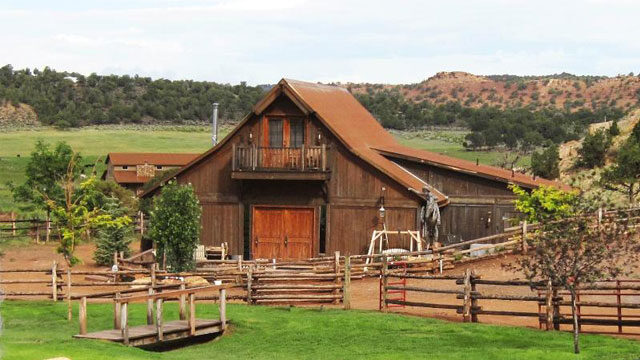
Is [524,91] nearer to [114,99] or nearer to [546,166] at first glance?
[114,99]

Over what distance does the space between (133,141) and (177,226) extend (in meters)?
89.9

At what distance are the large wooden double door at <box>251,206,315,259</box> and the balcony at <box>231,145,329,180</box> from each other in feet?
5.84

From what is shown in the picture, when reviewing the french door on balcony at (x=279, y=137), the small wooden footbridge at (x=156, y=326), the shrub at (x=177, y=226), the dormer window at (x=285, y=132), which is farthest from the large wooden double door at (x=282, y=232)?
the small wooden footbridge at (x=156, y=326)

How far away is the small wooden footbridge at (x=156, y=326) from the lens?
81.5 ft

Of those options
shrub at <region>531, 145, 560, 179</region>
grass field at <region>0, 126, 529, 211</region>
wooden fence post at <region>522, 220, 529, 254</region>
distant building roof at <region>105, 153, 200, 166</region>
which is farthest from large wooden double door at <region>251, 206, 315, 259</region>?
grass field at <region>0, 126, 529, 211</region>

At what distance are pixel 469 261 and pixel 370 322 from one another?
11920 millimetres

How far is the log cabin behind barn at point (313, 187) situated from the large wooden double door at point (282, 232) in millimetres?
A: 38

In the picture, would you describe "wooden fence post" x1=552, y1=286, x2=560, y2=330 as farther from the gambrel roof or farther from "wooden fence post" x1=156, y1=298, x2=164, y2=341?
the gambrel roof

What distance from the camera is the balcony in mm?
41156

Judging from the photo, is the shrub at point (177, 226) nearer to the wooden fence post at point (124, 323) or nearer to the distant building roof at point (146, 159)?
the wooden fence post at point (124, 323)

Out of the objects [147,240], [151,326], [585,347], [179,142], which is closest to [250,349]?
[151,326]

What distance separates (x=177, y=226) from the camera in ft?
123

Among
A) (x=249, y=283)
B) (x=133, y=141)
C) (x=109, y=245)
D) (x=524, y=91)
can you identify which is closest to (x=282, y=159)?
(x=109, y=245)

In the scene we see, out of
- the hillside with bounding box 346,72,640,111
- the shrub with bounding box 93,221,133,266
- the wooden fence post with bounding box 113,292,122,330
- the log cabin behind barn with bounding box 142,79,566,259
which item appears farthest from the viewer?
the hillside with bounding box 346,72,640,111
